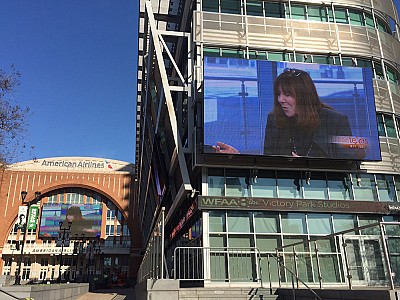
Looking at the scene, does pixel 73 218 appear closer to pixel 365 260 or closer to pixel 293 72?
pixel 293 72

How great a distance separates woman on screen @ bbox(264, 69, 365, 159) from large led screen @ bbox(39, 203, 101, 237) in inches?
2496

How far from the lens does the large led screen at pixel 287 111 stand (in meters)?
18.5

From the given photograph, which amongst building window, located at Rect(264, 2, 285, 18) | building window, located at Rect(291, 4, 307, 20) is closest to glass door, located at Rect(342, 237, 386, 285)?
building window, located at Rect(264, 2, 285, 18)

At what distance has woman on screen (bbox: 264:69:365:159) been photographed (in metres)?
18.7

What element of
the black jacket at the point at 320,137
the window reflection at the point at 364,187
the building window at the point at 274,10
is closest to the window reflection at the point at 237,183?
the black jacket at the point at 320,137

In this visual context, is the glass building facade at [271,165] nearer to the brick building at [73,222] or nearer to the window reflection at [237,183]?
the window reflection at [237,183]

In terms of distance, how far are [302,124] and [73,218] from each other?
6543cm

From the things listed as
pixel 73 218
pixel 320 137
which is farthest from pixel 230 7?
pixel 73 218

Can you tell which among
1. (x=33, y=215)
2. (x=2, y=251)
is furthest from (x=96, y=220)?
(x=33, y=215)

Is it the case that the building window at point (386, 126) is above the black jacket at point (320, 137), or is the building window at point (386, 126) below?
above

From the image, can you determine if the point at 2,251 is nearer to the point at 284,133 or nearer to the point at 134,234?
the point at 134,234

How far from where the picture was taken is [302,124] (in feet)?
62.8

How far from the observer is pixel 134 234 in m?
72.8

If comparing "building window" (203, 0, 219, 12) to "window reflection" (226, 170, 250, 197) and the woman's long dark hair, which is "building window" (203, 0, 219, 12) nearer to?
the woman's long dark hair
